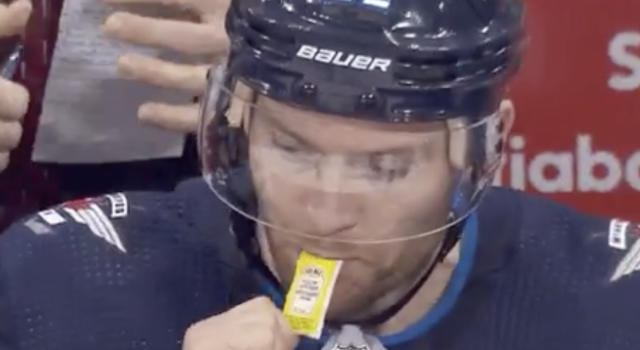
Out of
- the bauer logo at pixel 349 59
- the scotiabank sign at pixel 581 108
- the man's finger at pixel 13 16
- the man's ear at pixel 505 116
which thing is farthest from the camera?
the scotiabank sign at pixel 581 108

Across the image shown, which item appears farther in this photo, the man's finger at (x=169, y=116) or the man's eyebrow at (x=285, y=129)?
the man's finger at (x=169, y=116)

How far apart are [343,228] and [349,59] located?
13cm

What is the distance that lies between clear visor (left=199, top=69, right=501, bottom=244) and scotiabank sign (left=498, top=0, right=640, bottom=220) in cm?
56

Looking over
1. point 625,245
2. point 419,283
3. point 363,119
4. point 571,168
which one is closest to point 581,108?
point 571,168

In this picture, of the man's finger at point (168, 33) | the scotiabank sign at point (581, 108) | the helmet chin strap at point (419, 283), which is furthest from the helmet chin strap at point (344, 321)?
the scotiabank sign at point (581, 108)

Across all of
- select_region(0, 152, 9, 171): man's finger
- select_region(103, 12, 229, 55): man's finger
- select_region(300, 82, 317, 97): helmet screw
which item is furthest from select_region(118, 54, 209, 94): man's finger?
select_region(300, 82, 317, 97): helmet screw

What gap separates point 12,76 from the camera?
159 centimetres

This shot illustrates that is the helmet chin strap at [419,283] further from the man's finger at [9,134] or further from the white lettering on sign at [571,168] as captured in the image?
the white lettering on sign at [571,168]

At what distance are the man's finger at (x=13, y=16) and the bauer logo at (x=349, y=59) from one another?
38 centimetres

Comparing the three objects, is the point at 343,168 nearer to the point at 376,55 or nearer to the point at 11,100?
the point at 376,55

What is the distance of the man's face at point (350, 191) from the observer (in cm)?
125

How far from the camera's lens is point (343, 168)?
125cm

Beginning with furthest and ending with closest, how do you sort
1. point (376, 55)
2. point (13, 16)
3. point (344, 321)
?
point (13, 16) → point (344, 321) → point (376, 55)

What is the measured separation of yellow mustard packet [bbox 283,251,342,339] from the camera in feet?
4.17
